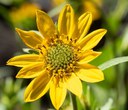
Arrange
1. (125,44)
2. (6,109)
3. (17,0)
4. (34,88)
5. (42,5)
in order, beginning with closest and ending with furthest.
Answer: (34,88) → (6,109) → (125,44) → (17,0) → (42,5)

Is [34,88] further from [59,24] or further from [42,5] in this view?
[42,5]

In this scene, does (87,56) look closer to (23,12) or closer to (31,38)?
(31,38)

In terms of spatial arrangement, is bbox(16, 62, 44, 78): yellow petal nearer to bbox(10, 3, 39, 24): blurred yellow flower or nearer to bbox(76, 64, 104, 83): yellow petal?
bbox(76, 64, 104, 83): yellow petal

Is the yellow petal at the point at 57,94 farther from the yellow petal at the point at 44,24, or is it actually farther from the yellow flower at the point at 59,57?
the yellow petal at the point at 44,24

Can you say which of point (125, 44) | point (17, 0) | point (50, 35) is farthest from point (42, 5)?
point (50, 35)

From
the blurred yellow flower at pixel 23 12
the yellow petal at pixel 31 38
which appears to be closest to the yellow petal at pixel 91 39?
the yellow petal at pixel 31 38

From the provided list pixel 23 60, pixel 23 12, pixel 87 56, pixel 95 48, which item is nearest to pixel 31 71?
pixel 23 60
